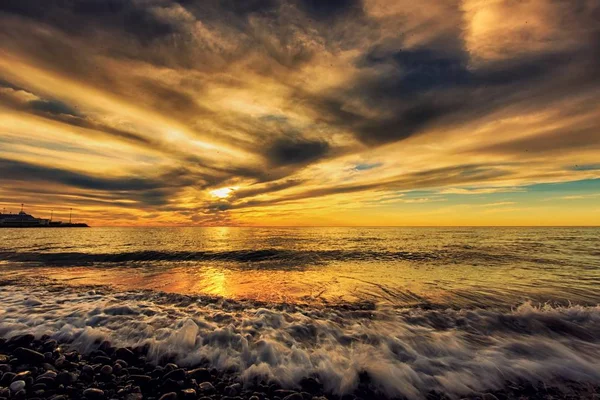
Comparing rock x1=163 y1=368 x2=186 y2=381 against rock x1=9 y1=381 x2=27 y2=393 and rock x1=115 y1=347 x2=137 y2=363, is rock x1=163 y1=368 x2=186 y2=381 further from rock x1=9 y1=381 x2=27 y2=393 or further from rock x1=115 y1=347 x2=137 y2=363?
rock x1=9 y1=381 x2=27 y2=393

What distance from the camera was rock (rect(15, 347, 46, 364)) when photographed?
5.90 metres

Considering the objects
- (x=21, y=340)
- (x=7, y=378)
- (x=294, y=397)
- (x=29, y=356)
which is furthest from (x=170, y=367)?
(x=21, y=340)

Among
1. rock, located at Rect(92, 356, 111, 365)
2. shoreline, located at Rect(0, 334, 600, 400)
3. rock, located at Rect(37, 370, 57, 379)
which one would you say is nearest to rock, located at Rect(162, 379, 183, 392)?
shoreline, located at Rect(0, 334, 600, 400)

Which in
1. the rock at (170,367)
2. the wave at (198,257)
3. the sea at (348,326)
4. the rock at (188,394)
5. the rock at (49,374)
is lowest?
the wave at (198,257)

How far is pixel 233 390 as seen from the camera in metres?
4.95

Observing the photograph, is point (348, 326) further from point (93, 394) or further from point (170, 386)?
point (93, 394)

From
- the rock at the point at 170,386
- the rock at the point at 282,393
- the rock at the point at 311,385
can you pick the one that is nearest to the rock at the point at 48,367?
the rock at the point at 170,386

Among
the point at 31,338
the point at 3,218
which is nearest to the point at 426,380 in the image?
the point at 31,338

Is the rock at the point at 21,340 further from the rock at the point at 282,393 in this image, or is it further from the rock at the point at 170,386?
the rock at the point at 282,393

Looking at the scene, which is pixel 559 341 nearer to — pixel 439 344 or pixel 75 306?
pixel 439 344

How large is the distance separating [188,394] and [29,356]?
413 cm

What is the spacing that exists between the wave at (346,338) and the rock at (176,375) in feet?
1.50

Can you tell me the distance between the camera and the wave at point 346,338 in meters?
5.55

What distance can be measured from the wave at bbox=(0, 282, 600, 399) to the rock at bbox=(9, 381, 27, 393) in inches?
63.4
